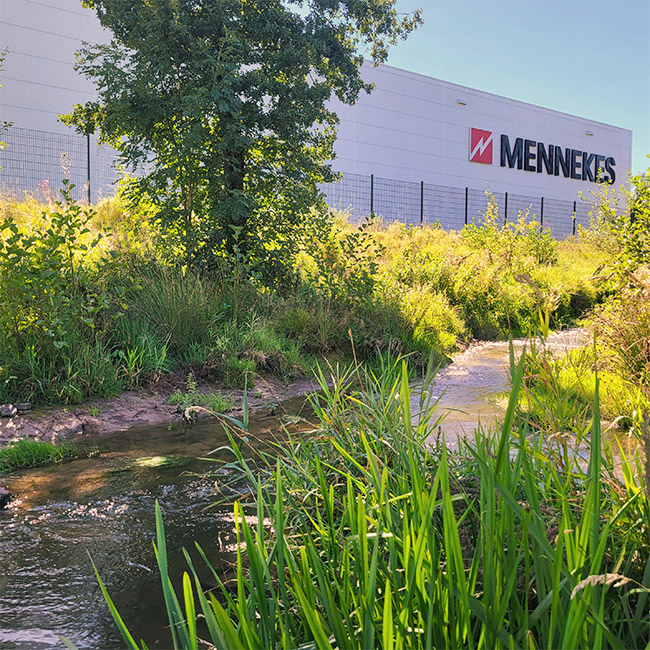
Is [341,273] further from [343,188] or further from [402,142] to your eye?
[402,142]

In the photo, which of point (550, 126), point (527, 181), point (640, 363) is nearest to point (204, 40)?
point (640, 363)

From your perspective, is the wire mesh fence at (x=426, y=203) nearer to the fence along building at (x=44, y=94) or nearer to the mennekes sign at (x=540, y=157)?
the mennekes sign at (x=540, y=157)

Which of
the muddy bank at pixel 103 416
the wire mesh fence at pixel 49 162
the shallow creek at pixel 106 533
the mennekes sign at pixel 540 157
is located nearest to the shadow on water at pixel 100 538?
the shallow creek at pixel 106 533

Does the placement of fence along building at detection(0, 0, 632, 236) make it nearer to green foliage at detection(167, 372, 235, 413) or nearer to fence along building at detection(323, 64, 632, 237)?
fence along building at detection(323, 64, 632, 237)

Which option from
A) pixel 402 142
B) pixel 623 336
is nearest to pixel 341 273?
pixel 623 336

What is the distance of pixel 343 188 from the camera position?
24578 mm

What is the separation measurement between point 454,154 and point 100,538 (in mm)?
31702

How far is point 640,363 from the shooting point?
486 centimetres

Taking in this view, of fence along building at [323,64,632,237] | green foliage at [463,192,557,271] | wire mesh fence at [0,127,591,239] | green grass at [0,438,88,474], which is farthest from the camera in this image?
fence along building at [323,64,632,237]

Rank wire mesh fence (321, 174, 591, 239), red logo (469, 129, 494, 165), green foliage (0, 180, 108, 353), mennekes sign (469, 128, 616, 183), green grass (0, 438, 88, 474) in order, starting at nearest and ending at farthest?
green grass (0, 438, 88, 474) < green foliage (0, 180, 108, 353) < wire mesh fence (321, 174, 591, 239) < red logo (469, 129, 494, 165) < mennekes sign (469, 128, 616, 183)

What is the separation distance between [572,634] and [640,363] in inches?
168

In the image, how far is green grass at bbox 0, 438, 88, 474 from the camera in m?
4.35

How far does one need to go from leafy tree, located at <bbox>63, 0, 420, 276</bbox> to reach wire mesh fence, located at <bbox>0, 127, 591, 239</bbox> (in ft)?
2.97

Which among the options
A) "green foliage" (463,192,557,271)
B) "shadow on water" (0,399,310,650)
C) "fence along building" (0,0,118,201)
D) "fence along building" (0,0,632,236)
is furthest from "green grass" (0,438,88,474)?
"fence along building" (0,0,118,201)
